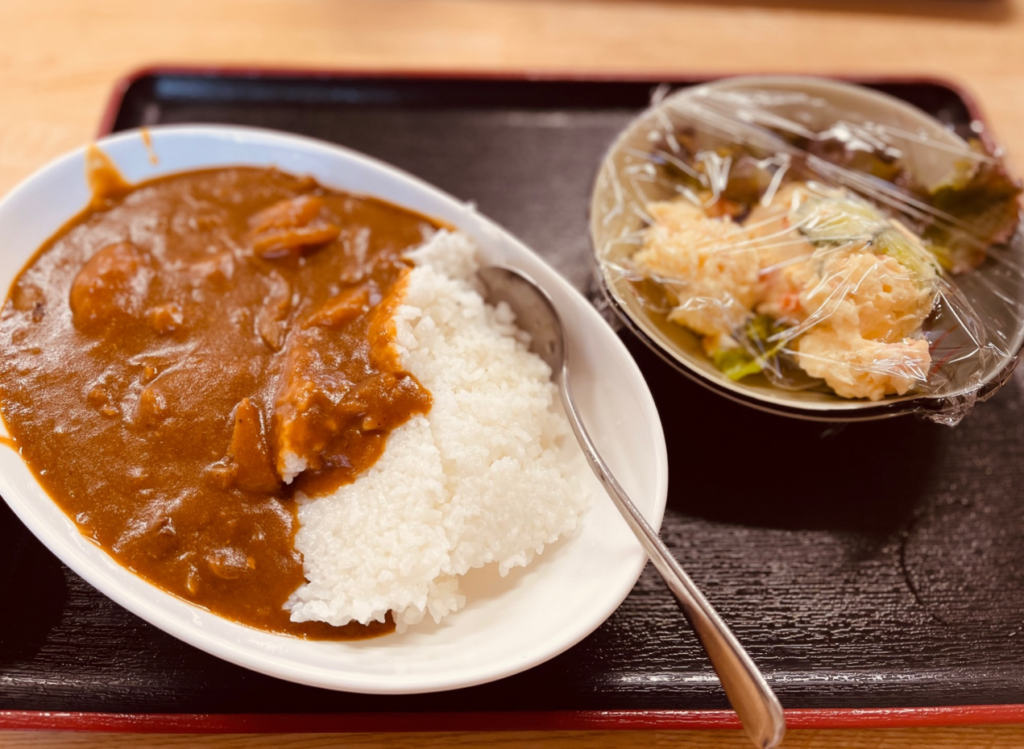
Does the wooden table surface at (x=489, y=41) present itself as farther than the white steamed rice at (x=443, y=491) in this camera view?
Yes

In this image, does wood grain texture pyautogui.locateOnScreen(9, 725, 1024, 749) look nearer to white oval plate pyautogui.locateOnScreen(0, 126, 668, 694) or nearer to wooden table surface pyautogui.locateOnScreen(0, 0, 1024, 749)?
white oval plate pyautogui.locateOnScreen(0, 126, 668, 694)

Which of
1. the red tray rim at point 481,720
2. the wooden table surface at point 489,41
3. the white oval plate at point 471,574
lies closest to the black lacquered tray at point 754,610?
the red tray rim at point 481,720

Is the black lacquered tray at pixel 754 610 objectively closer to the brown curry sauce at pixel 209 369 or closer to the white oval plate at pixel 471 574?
the white oval plate at pixel 471 574

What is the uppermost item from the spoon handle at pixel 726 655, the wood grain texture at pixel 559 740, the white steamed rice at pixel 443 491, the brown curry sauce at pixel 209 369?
the brown curry sauce at pixel 209 369

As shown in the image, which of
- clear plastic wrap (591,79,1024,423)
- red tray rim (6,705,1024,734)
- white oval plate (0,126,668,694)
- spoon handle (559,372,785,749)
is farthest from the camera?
clear plastic wrap (591,79,1024,423)

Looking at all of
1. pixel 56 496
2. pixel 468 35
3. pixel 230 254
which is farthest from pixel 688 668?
pixel 468 35

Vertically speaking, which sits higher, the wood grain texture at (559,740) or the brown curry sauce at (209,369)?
the brown curry sauce at (209,369)

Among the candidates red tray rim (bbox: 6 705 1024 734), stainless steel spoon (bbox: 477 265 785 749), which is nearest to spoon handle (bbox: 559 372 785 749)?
stainless steel spoon (bbox: 477 265 785 749)

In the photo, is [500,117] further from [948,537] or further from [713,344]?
[948,537]

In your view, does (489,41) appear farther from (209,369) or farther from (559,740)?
(559,740)
